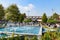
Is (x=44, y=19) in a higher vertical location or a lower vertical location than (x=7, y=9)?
lower

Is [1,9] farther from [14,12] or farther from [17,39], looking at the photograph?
[17,39]

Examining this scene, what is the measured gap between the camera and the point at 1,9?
110ft

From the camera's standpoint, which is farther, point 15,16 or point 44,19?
point 44,19

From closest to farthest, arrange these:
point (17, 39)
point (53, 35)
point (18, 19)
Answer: point (17, 39) < point (53, 35) < point (18, 19)

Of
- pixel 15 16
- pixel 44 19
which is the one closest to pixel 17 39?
pixel 15 16

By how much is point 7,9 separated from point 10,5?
1147 mm

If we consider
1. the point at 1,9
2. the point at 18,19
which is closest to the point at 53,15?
the point at 18,19

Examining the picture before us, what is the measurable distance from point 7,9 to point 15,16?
281 cm

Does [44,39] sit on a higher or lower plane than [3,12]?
lower

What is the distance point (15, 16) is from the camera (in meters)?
32.8

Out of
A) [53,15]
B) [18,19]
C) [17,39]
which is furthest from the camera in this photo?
[53,15]

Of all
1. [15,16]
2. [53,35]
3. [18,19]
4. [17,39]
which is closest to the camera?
[17,39]

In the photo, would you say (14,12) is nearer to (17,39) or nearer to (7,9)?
(7,9)

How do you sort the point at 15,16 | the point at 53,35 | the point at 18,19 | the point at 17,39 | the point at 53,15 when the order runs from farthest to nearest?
the point at 53,15 → the point at 18,19 → the point at 15,16 → the point at 53,35 → the point at 17,39
